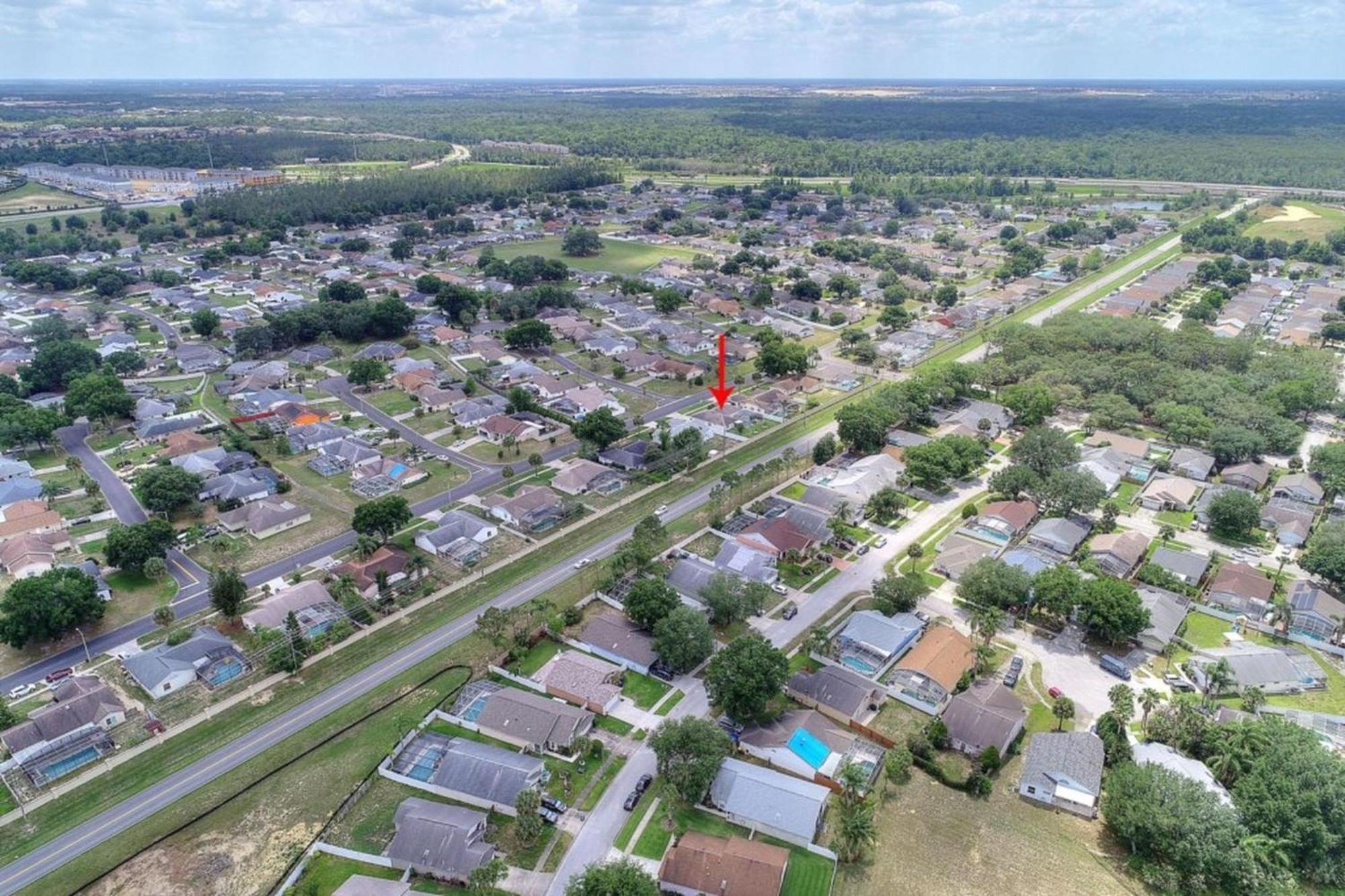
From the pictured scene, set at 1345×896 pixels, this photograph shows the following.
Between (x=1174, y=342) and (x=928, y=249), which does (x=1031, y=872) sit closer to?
(x=1174, y=342)

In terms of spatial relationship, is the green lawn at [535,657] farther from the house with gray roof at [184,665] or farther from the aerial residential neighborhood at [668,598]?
the house with gray roof at [184,665]

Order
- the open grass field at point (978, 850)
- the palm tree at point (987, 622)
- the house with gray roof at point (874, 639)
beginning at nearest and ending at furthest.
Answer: the open grass field at point (978, 850), the house with gray roof at point (874, 639), the palm tree at point (987, 622)

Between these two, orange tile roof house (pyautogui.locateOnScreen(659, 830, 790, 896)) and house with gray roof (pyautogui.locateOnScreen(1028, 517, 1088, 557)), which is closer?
orange tile roof house (pyautogui.locateOnScreen(659, 830, 790, 896))

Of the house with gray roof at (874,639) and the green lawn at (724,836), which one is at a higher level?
the house with gray roof at (874,639)

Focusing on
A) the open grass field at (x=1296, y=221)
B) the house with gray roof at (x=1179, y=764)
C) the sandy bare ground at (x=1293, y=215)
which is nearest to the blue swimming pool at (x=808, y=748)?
the house with gray roof at (x=1179, y=764)

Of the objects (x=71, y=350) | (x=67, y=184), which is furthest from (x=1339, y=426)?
(x=67, y=184)

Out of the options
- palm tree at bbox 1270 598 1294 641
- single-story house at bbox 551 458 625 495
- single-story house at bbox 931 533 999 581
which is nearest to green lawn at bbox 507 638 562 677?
single-story house at bbox 551 458 625 495

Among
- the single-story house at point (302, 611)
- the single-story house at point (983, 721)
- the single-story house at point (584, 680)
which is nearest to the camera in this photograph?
the single-story house at point (983, 721)

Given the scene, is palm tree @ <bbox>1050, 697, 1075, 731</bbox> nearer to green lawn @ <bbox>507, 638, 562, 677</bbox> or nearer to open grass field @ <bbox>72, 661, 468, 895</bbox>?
green lawn @ <bbox>507, 638, 562, 677</bbox>
